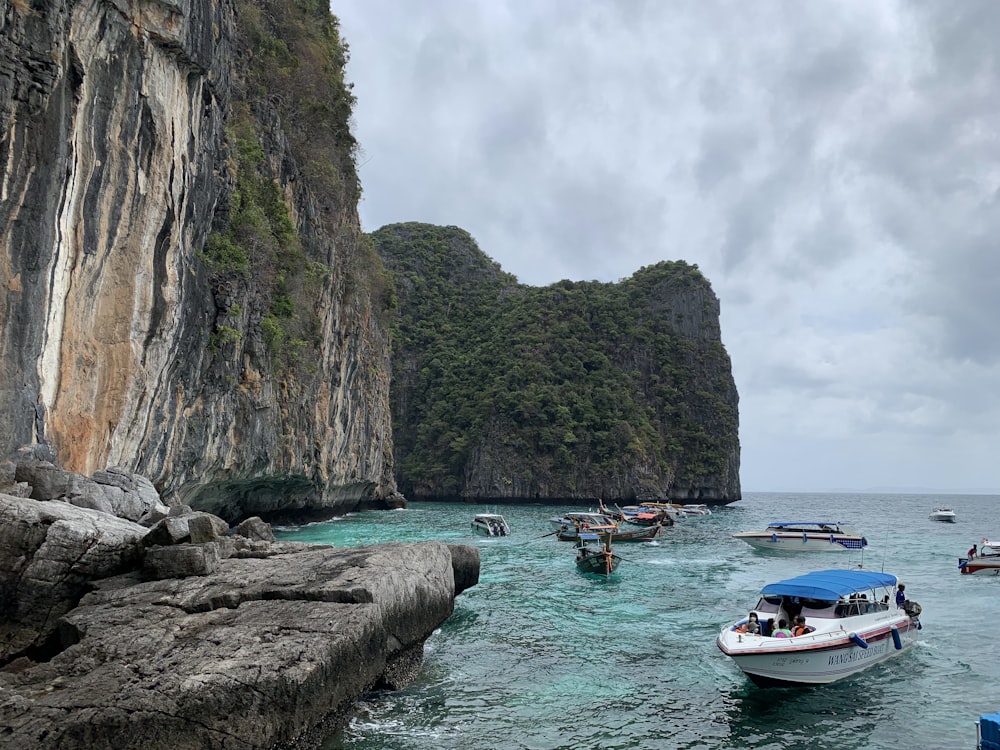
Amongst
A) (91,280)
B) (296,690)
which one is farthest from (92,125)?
(296,690)

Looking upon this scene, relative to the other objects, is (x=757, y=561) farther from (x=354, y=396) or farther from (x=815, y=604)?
(x=354, y=396)

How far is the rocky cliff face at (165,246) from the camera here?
36.0ft

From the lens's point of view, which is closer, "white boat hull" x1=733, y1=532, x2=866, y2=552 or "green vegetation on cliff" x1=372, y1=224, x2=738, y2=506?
"white boat hull" x1=733, y1=532, x2=866, y2=552

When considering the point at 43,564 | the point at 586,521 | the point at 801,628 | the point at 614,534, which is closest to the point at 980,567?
the point at 614,534

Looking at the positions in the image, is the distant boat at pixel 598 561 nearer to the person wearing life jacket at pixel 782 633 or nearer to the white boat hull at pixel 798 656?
the person wearing life jacket at pixel 782 633

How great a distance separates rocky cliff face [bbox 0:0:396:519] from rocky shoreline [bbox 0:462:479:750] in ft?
11.0

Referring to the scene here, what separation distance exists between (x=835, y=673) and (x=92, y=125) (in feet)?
55.8

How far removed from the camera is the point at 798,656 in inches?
444

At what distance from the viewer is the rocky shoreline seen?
602cm

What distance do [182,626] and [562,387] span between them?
2748 inches

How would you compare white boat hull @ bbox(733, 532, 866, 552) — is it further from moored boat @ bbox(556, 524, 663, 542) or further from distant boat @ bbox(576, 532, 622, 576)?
distant boat @ bbox(576, 532, 622, 576)

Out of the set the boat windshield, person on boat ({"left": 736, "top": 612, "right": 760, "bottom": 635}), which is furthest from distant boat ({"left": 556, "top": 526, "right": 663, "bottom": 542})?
person on boat ({"left": 736, "top": 612, "right": 760, "bottom": 635})

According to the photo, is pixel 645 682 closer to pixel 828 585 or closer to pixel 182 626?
pixel 828 585

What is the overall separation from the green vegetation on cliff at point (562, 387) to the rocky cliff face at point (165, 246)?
41010 millimetres
